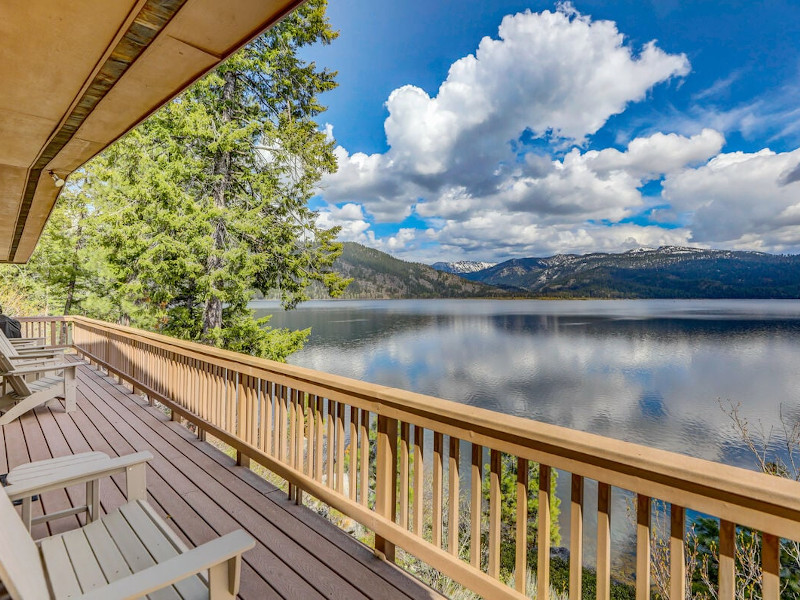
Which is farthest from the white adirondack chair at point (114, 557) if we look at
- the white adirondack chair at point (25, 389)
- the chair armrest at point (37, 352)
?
the chair armrest at point (37, 352)

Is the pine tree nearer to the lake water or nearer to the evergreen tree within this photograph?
the evergreen tree

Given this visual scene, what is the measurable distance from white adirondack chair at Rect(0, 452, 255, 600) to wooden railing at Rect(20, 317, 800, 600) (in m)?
0.79

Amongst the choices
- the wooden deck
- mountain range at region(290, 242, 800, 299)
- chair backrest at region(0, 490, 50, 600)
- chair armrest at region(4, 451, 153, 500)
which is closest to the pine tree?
the wooden deck

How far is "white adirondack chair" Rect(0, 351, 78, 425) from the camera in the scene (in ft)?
13.4

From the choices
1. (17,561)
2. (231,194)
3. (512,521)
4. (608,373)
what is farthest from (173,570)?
(608,373)

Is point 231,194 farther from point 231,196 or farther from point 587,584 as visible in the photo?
point 587,584

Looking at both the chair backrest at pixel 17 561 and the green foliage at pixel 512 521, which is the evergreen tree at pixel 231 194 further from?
the chair backrest at pixel 17 561

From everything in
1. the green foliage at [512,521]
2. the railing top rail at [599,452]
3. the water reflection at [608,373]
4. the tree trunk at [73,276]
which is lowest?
the green foliage at [512,521]

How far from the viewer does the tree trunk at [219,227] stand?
10.4 m

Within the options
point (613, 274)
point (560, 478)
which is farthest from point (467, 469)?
point (613, 274)

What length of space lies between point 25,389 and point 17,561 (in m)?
4.18

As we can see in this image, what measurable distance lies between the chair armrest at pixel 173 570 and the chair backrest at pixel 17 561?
14cm

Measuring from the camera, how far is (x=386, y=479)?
7.37ft

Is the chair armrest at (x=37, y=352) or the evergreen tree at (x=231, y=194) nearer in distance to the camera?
the chair armrest at (x=37, y=352)
